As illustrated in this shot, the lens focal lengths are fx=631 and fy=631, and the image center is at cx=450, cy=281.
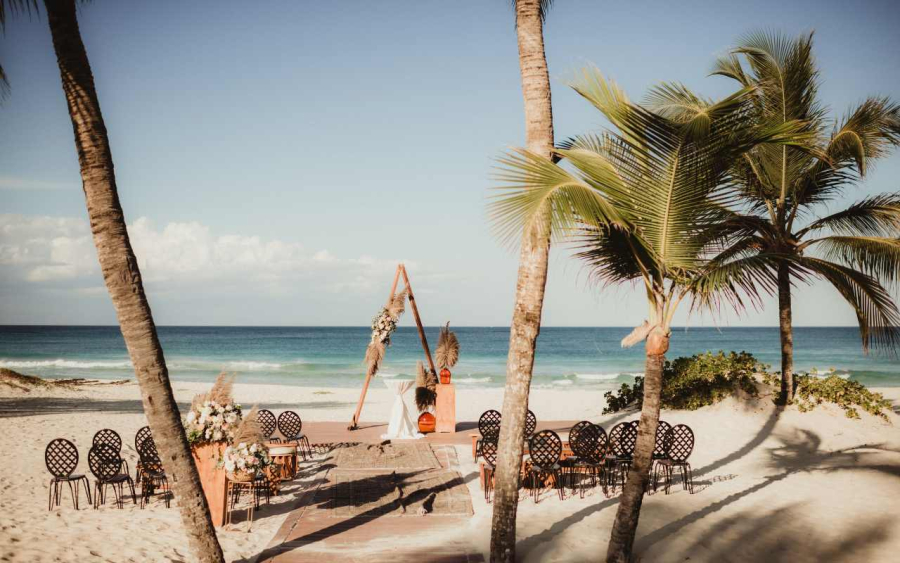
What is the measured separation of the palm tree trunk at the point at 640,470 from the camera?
6234 mm

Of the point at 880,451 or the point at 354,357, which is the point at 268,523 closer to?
the point at 880,451

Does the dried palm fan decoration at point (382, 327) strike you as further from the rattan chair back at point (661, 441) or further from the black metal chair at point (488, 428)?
the rattan chair back at point (661, 441)

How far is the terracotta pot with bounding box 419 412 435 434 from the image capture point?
52.3 ft

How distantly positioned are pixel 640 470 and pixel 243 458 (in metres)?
4.96

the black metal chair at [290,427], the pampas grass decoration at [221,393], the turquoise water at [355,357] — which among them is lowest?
the turquoise water at [355,357]

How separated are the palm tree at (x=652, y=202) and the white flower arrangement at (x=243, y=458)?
4593 mm

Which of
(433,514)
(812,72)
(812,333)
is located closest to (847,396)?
(812,72)

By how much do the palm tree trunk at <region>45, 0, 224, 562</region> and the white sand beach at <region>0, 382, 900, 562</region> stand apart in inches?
95.0

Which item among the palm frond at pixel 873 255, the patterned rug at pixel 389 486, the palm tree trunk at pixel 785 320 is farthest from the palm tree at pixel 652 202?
the palm tree trunk at pixel 785 320

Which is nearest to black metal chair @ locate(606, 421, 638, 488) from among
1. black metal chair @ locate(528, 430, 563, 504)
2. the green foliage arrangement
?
black metal chair @ locate(528, 430, 563, 504)

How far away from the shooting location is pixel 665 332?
624 cm

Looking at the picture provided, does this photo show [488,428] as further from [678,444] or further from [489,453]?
[678,444]

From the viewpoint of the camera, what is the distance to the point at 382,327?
14969 mm

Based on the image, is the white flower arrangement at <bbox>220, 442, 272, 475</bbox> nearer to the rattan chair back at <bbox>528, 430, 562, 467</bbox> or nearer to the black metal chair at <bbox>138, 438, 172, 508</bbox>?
the black metal chair at <bbox>138, 438, 172, 508</bbox>
